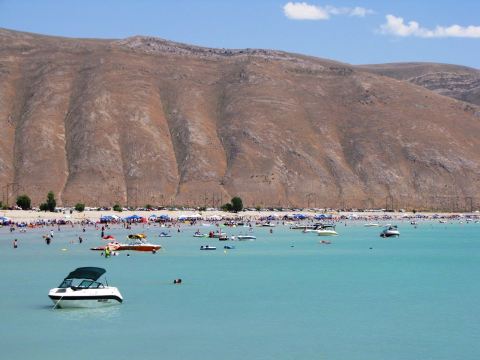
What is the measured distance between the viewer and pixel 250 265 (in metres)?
71.4

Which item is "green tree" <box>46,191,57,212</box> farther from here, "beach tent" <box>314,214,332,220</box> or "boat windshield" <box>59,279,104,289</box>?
"boat windshield" <box>59,279,104,289</box>

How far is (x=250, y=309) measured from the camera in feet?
147

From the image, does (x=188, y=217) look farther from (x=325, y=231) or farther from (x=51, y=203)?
(x=325, y=231)

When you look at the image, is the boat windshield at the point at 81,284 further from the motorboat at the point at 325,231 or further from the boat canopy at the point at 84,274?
the motorboat at the point at 325,231

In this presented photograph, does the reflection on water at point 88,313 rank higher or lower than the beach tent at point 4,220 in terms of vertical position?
lower

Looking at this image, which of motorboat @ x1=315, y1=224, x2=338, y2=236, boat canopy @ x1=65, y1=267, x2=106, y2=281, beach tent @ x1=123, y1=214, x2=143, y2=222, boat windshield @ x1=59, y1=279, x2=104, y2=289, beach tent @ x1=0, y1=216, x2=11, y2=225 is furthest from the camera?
beach tent @ x1=123, y1=214, x2=143, y2=222

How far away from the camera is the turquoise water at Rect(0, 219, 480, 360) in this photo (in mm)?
34906

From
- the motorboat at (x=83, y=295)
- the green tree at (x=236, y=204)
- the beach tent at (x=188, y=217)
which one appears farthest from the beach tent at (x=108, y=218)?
the motorboat at (x=83, y=295)

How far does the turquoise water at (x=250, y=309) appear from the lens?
115 ft

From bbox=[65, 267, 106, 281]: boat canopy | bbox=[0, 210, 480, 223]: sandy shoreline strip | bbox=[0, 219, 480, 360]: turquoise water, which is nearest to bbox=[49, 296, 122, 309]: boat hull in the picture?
bbox=[0, 219, 480, 360]: turquoise water

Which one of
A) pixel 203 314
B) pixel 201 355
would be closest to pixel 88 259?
pixel 203 314

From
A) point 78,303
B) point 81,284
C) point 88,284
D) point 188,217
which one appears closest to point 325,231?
point 188,217

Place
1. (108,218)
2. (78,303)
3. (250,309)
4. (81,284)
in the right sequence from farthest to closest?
(108,218), (81,284), (250,309), (78,303)

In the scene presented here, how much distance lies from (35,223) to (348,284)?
82.7 m
